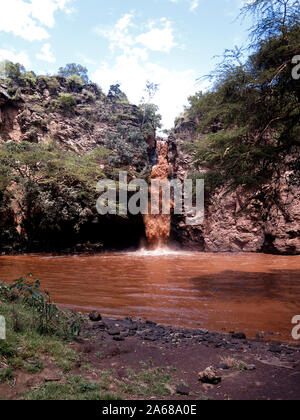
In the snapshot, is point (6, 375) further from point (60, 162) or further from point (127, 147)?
point (127, 147)

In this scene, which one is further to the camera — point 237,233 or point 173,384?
point 237,233

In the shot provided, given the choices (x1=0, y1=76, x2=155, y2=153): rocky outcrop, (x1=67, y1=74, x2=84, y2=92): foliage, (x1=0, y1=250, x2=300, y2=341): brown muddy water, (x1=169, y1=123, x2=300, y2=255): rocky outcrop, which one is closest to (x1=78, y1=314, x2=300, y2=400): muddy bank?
(x1=0, y1=250, x2=300, y2=341): brown muddy water

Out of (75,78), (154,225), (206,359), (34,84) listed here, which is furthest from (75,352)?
(75,78)

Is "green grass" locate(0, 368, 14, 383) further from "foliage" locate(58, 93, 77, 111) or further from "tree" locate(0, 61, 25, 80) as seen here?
"tree" locate(0, 61, 25, 80)

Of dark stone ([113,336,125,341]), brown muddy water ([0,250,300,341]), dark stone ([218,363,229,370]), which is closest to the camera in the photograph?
dark stone ([218,363,229,370])

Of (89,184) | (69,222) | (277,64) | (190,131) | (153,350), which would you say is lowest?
(153,350)

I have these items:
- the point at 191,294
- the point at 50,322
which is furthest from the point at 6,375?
the point at 191,294

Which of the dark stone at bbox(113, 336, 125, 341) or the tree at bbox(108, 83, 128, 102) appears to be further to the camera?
the tree at bbox(108, 83, 128, 102)

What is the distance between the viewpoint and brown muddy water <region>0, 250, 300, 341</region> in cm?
512

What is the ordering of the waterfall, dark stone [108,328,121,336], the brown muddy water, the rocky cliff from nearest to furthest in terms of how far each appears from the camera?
dark stone [108,328,121,336] → the brown muddy water → the rocky cliff → the waterfall

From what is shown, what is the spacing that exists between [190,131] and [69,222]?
11.6m

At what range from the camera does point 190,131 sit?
21750 millimetres

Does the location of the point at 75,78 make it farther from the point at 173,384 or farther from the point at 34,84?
the point at 173,384

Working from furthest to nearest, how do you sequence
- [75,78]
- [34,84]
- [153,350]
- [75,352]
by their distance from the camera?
[75,78]
[34,84]
[153,350]
[75,352]
